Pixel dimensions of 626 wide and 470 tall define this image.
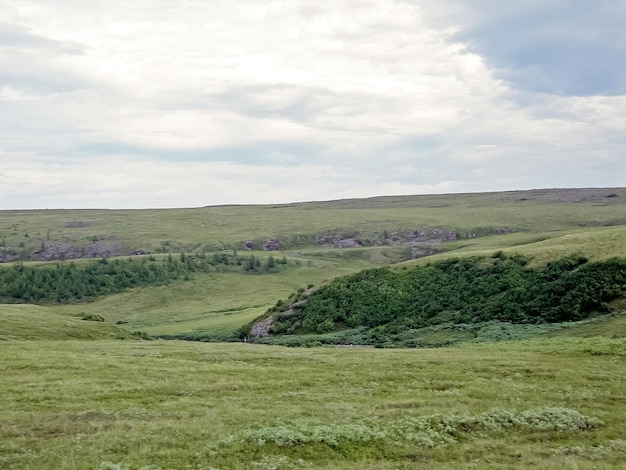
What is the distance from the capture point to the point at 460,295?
81312mm

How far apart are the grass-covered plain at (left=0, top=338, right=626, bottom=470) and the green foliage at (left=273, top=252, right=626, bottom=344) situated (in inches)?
875

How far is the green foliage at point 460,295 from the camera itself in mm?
66312

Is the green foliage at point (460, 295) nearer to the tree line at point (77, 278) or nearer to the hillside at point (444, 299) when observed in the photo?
the hillside at point (444, 299)

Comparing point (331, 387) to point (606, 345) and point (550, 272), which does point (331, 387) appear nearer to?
point (606, 345)

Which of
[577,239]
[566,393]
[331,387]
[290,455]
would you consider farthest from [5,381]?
[577,239]

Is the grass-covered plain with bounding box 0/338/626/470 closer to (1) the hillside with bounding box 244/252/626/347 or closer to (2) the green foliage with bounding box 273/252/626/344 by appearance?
(2) the green foliage with bounding box 273/252/626/344

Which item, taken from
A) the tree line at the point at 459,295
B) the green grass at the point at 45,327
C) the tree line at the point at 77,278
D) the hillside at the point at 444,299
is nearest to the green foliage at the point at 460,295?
the hillside at the point at 444,299

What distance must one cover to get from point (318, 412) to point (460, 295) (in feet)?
191

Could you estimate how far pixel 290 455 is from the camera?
2094 cm

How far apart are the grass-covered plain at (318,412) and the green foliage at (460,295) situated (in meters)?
22.2

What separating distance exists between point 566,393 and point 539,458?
38.7 ft

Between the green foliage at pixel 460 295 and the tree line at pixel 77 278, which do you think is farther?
the tree line at pixel 77 278

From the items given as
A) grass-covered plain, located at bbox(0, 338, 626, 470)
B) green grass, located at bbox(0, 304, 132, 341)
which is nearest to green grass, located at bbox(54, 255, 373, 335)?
green grass, located at bbox(0, 304, 132, 341)

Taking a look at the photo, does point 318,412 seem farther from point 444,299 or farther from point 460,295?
point 444,299
